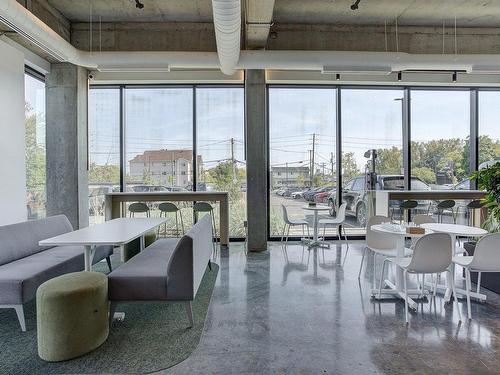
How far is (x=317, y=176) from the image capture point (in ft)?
21.7

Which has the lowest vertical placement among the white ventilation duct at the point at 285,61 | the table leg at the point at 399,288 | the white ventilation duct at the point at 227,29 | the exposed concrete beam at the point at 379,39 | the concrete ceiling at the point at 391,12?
the table leg at the point at 399,288

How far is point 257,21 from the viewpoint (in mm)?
4316

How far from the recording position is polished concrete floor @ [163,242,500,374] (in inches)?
88.1

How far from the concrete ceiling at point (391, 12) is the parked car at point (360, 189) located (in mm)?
3059

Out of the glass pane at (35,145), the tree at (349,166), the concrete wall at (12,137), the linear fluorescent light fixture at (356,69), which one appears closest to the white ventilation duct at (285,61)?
the linear fluorescent light fixture at (356,69)

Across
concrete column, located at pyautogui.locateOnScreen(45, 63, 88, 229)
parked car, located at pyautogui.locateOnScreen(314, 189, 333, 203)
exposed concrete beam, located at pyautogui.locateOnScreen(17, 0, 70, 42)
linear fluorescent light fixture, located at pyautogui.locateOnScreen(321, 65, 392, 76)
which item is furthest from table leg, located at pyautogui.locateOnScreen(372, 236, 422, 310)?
exposed concrete beam, located at pyautogui.locateOnScreen(17, 0, 70, 42)

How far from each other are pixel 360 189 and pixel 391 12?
3.38 meters

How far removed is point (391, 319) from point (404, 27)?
17.9ft

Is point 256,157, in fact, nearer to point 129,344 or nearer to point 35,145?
point 129,344

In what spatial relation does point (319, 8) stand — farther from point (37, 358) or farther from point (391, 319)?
point (37, 358)

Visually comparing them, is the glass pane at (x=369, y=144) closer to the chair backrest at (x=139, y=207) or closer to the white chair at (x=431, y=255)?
the white chair at (x=431, y=255)

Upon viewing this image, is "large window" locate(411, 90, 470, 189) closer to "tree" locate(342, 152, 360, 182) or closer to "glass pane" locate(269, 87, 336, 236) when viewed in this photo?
"tree" locate(342, 152, 360, 182)

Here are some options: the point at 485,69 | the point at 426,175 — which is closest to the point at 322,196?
the point at 426,175

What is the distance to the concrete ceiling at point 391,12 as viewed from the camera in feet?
16.2
